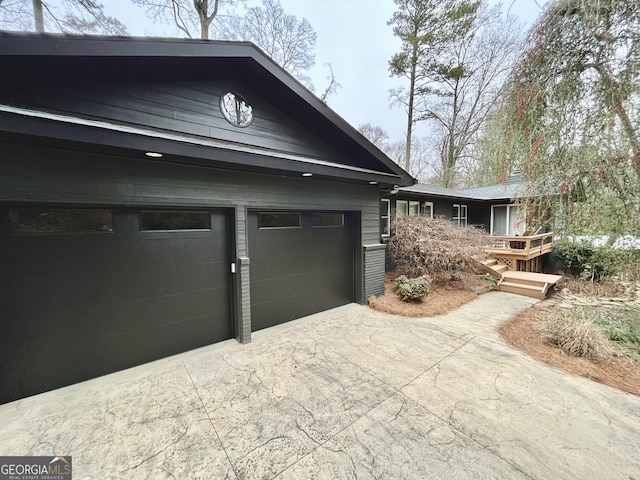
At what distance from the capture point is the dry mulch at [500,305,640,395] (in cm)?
290

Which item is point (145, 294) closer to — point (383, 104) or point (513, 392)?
point (513, 392)

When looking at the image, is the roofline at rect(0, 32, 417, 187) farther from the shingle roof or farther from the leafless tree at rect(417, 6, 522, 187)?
the leafless tree at rect(417, 6, 522, 187)

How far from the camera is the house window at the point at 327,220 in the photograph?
5.01 meters

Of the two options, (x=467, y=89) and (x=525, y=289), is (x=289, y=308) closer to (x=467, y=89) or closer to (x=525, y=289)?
(x=525, y=289)

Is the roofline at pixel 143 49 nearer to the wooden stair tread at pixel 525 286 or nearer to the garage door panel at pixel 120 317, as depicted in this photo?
the garage door panel at pixel 120 317

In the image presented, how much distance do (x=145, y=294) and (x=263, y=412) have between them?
214cm

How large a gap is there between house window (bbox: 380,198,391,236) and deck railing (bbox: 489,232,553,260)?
3571 mm

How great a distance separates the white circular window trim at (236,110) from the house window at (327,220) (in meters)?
2.01

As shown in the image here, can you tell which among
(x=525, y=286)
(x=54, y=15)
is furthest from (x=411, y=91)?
(x=54, y=15)

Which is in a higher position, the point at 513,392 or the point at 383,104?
the point at 383,104

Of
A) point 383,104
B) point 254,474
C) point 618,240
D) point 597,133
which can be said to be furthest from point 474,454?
point 383,104

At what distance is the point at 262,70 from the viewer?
Answer: 152 inches

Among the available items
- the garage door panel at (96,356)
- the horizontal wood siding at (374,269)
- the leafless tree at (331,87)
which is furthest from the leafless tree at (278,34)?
the garage door panel at (96,356)
